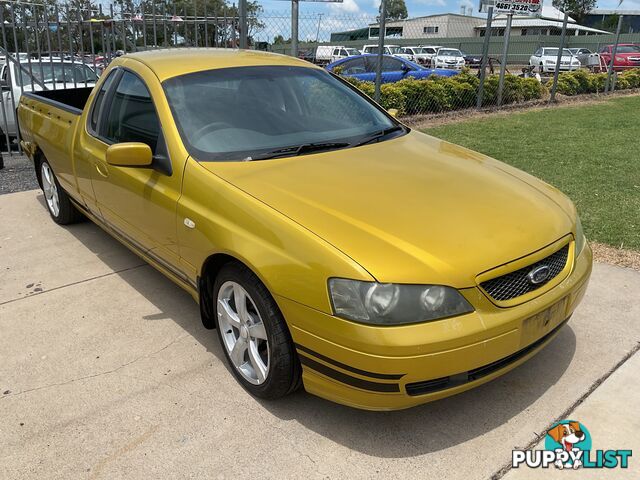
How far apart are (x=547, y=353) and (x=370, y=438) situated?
1.28 metres

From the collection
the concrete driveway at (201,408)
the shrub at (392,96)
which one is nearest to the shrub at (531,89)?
the shrub at (392,96)

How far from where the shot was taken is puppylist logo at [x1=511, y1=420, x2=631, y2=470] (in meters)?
2.42

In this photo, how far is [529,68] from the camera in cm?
2589

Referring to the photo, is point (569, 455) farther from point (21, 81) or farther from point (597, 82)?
point (597, 82)

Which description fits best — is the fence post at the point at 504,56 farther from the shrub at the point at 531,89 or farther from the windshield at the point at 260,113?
the windshield at the point at 260,113

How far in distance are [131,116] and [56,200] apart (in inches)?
79.2

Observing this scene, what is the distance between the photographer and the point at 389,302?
221 cm

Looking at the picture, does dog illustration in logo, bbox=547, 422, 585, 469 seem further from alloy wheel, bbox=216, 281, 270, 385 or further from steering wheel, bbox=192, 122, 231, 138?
steering wheel, bbox=192, 122, 231, 138

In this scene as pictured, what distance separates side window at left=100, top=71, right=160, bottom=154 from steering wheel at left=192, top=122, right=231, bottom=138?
281 mm

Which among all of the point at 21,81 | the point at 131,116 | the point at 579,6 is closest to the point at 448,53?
the point at 21,81

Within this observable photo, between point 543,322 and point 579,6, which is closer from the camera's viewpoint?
point 543,322

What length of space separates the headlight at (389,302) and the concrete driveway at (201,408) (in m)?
0.70

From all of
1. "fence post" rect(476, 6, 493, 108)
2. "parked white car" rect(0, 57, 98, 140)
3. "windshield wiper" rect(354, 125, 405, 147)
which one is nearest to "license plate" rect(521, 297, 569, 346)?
"windshield wiper" rect(354, 125, 405, 147)

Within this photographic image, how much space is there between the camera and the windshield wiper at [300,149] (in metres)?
3.14
